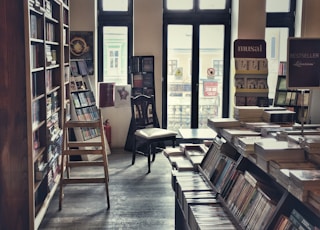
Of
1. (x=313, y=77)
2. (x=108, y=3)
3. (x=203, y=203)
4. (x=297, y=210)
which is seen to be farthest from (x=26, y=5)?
(x=108, y=3)

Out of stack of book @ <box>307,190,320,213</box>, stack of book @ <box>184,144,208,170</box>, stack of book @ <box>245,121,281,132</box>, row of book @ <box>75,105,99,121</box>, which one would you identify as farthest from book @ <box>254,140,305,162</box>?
row of book @ <box>75,105,99,121</box>

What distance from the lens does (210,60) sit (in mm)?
7383

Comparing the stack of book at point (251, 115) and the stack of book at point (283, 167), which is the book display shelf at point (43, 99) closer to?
the stack of book at point (251, 115)

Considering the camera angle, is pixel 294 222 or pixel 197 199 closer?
pixel 294 222

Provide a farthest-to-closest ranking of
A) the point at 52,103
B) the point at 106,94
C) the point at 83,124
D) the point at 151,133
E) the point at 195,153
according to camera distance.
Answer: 1. the point at 106,94
2. the point at 151,133
3. the point at 52,103
4. the point at 83,124
5. the point at 195,153

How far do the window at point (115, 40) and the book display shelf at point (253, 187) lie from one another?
4270mm

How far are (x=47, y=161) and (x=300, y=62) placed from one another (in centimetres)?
288

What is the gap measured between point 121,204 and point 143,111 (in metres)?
2.23

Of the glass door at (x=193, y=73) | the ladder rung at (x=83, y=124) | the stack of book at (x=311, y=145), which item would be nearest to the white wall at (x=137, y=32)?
the glass door at (x=193, y=73)

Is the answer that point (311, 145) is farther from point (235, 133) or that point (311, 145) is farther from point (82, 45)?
point (82, 45)

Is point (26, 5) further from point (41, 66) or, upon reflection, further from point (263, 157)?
point (263, 157)

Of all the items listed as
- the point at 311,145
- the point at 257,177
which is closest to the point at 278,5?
the point at 257,177

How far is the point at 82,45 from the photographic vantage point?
6.78 meters

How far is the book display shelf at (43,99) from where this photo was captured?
3.51 metres
